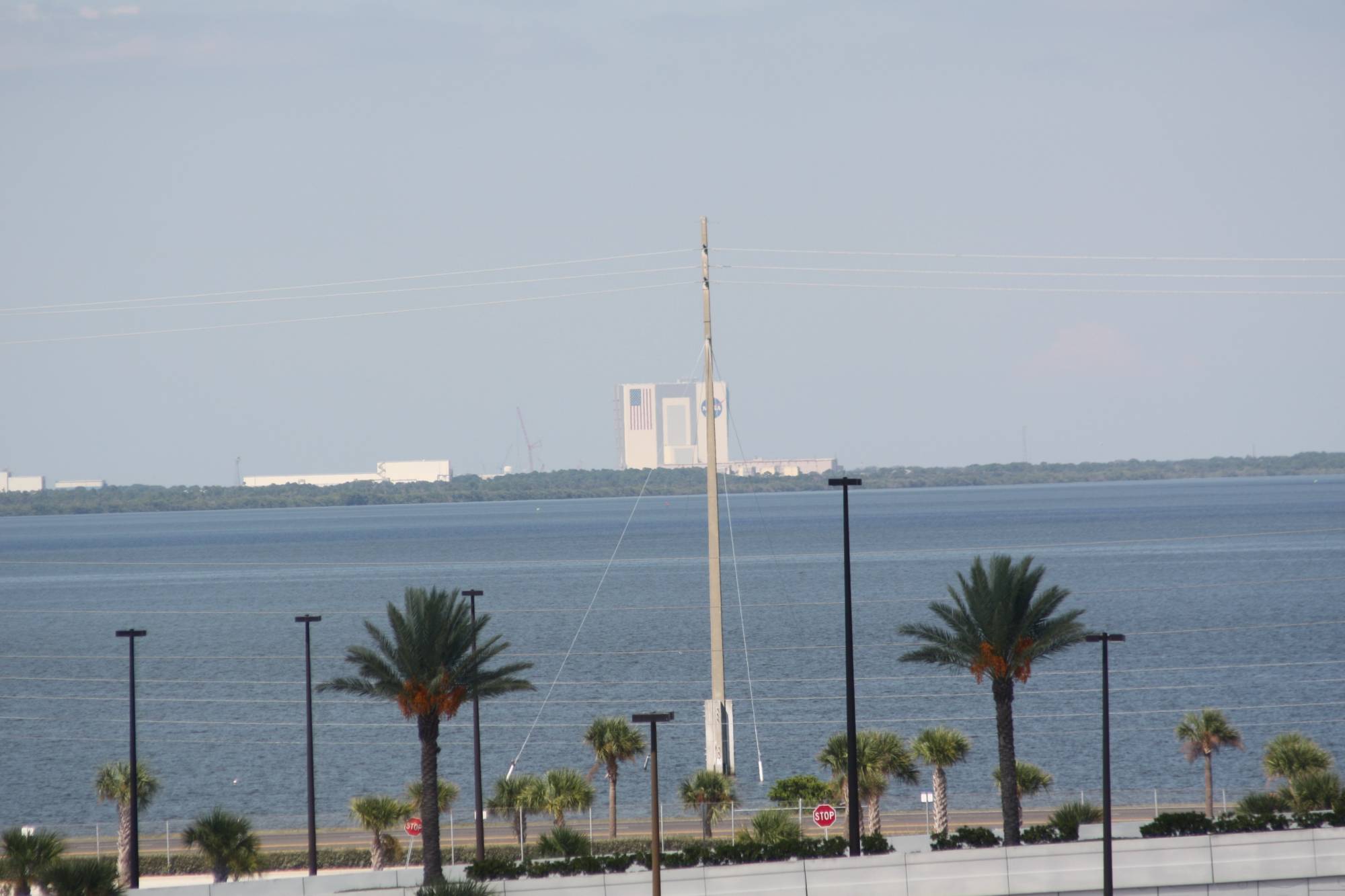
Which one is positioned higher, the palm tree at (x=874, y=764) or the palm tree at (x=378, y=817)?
the palm tree at (x=874, y=764)

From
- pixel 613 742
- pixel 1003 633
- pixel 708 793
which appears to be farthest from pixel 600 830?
pixel 1003 633

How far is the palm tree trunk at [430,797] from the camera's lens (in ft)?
97.5

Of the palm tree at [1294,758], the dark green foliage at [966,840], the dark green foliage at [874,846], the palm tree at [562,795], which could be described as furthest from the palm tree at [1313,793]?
the palm tree at [562,795]

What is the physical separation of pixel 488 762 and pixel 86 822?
17.0 m

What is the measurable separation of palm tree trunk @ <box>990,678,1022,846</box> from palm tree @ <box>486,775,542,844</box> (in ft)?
42.9

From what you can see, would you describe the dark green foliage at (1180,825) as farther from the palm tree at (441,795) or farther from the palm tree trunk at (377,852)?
the palm tree trunk at (377,852)

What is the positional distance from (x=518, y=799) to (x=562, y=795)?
131 cm

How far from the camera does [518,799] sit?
37625mm

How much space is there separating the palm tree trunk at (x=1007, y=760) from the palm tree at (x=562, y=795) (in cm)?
1196

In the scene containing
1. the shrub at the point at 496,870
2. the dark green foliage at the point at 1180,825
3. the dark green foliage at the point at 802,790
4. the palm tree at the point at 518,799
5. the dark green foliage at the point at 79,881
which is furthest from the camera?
the dark green foliage at the point at 802,790

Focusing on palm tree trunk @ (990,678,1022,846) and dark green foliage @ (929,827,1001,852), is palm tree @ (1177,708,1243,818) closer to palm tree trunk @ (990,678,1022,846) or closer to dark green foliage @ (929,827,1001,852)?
palm tree trunk @ (990,678,1022,846)

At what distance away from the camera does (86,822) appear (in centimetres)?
5159

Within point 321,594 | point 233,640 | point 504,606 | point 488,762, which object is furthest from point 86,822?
point 321,594

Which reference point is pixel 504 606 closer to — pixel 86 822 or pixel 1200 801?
pixel 86 822
